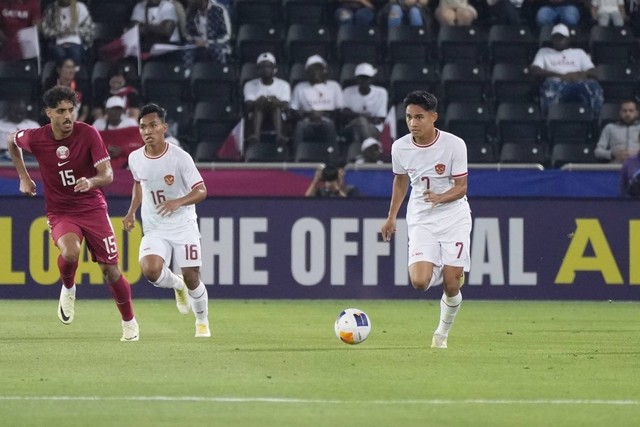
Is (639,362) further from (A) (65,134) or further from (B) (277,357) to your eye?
(A) (65,134)

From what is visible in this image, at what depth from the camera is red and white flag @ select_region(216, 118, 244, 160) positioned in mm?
21266

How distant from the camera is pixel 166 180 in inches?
535

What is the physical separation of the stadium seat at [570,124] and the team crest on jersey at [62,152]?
11253mm

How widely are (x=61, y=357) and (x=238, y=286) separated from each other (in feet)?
25.1

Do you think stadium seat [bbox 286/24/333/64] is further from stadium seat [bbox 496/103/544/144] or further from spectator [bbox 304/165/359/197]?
spectator [bbox 304/165/359/197]

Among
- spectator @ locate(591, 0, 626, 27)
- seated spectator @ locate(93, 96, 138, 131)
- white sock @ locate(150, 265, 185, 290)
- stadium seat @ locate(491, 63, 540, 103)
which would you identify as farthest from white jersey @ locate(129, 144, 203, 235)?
spectator @ locate(591, 0, 626, 27)

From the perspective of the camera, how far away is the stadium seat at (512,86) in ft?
76.0

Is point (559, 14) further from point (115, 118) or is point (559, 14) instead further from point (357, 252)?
point (115, 118)

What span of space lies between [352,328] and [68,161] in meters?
2.87

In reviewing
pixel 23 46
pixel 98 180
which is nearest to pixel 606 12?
pixel 23 46

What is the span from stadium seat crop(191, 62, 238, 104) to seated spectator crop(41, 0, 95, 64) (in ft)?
5.73

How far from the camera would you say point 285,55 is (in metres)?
23.3

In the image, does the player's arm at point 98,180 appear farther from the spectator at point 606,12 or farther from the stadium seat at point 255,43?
the spectator at point 606,12

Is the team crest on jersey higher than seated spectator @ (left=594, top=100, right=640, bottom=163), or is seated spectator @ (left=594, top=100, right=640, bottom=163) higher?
the team crest on jersey
